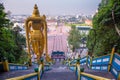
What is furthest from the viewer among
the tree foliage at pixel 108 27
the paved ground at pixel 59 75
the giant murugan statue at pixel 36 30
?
the giant murugan statue at pixel 36 30

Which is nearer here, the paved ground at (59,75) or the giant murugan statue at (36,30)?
the paved ground at (59,75)

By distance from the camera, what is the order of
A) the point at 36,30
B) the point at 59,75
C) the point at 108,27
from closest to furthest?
the point at 59,75, the point at 108,27, the point at 36,30

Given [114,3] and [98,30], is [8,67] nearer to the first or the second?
[114,3]

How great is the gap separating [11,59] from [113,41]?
6.43 m

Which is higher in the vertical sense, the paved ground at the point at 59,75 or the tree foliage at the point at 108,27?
the tree foliage at the point at 108,27

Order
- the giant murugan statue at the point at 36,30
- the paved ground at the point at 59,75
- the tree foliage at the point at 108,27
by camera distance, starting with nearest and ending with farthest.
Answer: the paved ground at the point at 59,75
the tree foliage at the point at 108,27
the giant murugan statue at the point at 36,30

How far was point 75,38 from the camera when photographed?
157ft

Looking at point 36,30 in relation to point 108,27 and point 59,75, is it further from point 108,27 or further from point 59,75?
point 59,75

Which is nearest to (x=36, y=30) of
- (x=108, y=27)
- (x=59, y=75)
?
(x=108, y=27)

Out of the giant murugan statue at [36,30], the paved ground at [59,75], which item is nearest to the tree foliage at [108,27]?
the giant murugan statue at [36,30]

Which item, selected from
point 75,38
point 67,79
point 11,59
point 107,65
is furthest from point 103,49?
point 75,38

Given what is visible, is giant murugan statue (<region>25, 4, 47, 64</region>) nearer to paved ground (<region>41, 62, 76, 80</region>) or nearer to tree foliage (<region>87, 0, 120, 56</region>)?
tree foliage (<region>87, 0, 120, 56</region>)

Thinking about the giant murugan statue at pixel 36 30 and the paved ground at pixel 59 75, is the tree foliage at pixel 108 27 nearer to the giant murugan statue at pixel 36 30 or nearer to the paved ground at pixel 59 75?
the giant murugan statue at pixel 36 30

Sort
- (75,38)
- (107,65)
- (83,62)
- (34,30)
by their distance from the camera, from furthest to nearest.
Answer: (75,38)
(34,30)
(83,62)
(107,65)
